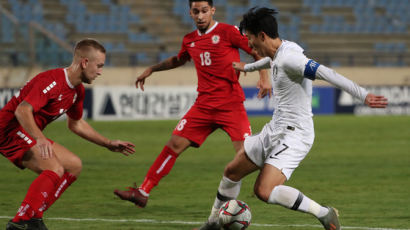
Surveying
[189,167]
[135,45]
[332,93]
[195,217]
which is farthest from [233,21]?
[195,217]

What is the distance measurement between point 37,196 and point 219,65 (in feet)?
9.03

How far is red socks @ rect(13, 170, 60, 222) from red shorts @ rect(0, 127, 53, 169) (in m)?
0.33

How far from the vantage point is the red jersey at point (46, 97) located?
20.0 feet

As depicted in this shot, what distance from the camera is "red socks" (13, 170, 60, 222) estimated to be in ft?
19.7

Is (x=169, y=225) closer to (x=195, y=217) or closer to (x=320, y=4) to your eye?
(x=195, y=217)

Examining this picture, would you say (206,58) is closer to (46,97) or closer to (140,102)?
(46,97)

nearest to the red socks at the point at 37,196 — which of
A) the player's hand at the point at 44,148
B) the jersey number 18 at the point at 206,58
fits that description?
the player's hand at the point at 44,148

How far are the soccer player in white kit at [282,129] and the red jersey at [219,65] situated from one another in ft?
5.58

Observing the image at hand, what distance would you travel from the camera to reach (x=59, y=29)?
26.8m

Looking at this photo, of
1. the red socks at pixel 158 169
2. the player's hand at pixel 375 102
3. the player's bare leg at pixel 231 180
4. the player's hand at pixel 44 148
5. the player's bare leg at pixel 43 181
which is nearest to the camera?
the player's hand at pixel 375 102

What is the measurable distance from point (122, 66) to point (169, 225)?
59.5ft

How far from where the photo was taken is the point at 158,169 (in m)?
7.68

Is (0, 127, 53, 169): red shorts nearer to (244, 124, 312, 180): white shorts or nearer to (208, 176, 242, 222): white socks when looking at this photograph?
(208, 176, 242, 222): white socks

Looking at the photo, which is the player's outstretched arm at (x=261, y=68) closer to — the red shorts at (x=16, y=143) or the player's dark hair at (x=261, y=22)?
the player's dark hair at (x=261, y=22)
